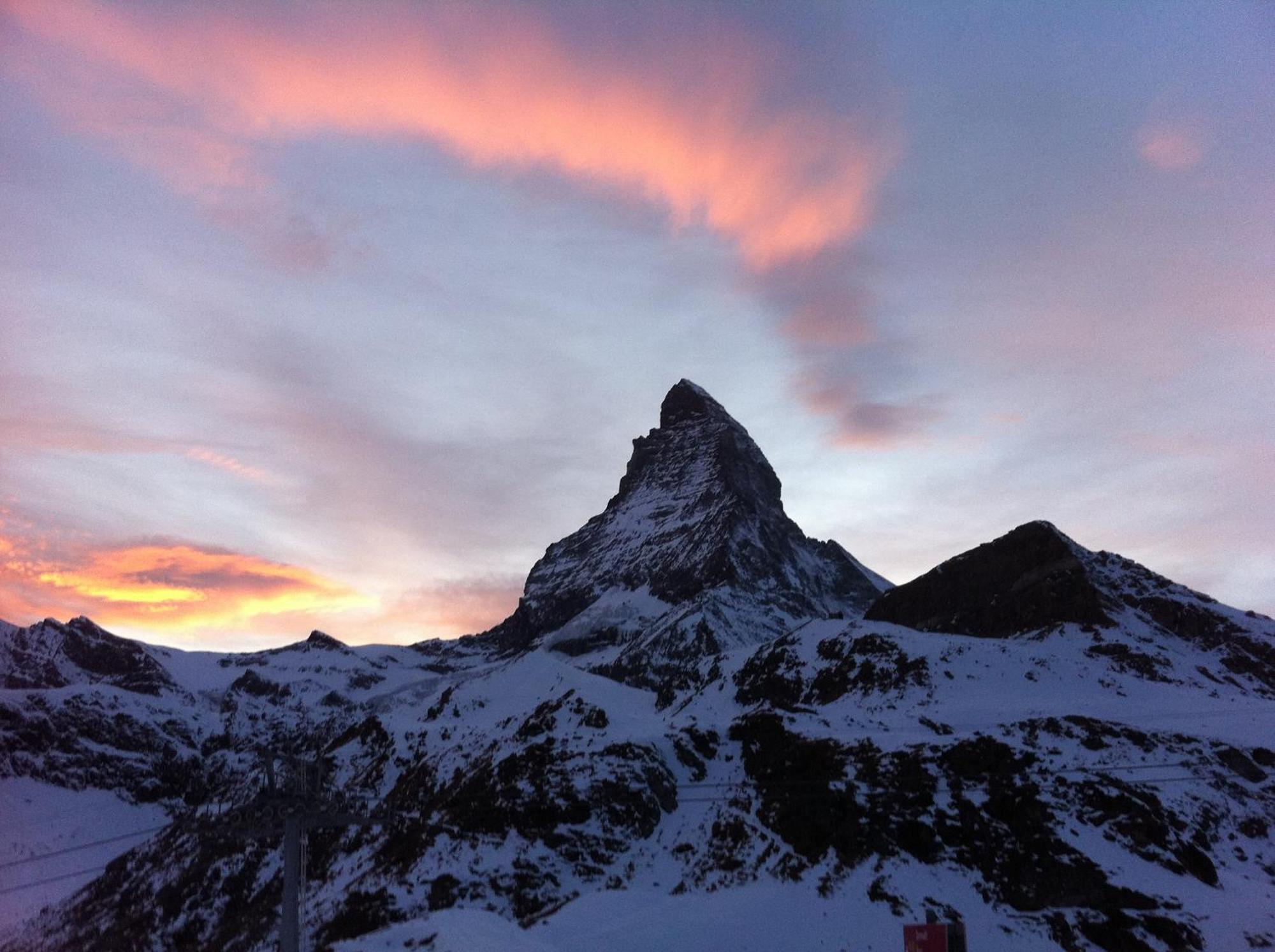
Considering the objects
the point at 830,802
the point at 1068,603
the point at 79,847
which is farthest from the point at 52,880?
the point at 1068,603

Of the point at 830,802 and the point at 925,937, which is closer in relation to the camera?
the point at 925,937

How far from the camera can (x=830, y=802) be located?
55.3 m

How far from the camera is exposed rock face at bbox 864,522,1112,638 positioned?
87.6 meters

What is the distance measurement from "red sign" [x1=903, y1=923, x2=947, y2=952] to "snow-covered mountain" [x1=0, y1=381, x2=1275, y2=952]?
1460cm

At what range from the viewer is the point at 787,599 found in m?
190

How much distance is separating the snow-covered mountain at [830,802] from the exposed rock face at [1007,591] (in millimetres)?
335

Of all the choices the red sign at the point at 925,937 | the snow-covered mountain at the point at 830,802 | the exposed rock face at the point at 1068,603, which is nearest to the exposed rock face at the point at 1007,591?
the exposed rock face at the point at 1068,603

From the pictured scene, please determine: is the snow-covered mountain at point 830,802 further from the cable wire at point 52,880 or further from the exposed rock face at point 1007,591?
the cable wire at point 52,880

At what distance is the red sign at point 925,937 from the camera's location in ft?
94.4

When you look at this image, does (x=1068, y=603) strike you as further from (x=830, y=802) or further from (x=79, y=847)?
(x=79, y=847)

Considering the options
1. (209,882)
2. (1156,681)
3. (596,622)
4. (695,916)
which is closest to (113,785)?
(209,882)

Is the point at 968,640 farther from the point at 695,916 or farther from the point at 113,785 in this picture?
the point at 113,785

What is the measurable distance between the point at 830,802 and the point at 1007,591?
4964 cm

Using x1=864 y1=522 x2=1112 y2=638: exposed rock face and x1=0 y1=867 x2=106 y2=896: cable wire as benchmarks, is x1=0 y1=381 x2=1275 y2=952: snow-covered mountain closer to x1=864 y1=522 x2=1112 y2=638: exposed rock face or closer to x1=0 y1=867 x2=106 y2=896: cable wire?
x1=864 y1=522 x2=1112 y2=638: exposed rock face
